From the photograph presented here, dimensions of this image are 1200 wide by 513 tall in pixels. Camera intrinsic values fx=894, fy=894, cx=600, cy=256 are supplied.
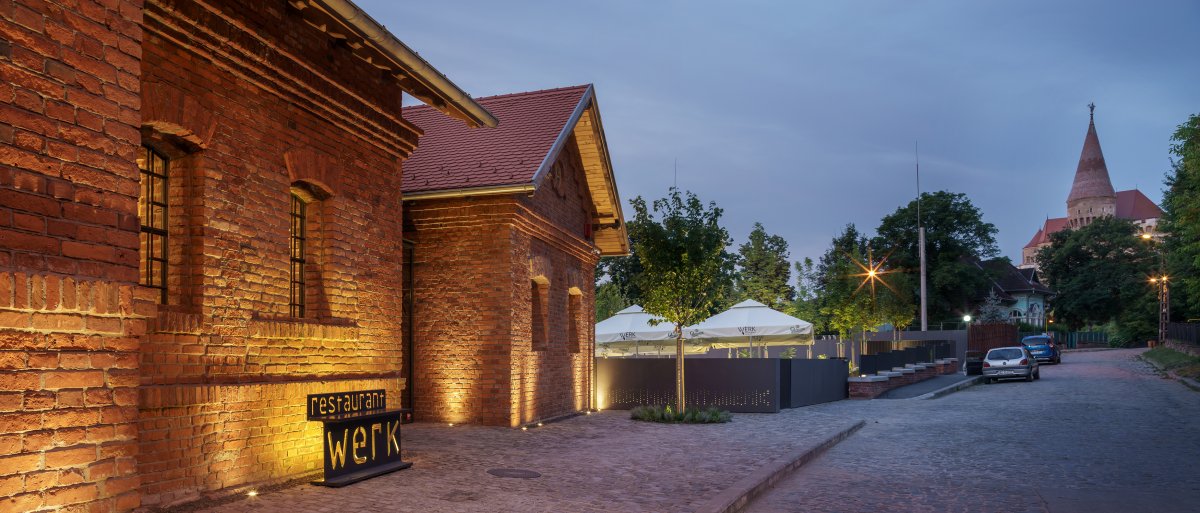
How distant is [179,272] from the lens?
7.82 m

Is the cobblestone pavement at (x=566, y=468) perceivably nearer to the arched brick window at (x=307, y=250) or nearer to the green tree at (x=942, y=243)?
the arched brick window at (x=307, y=250)

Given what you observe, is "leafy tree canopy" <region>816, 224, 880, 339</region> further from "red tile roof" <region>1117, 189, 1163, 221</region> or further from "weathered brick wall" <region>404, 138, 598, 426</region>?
"red tile roof" <region>1117, 189, 1163, 221</region>

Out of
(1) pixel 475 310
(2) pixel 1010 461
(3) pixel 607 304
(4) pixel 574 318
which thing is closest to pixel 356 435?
(1) pixel 475 310

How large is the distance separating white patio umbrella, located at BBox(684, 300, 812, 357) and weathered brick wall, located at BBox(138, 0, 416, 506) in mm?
16772

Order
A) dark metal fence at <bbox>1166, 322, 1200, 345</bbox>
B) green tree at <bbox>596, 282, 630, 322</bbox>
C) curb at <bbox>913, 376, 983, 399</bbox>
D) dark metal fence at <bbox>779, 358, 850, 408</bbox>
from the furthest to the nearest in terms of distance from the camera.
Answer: green tree at <bbox>596, 282, 630, 322</bbox> → dark metal fence at <bbox>1166, 322, 1200, 345</bbox> → curb at <bbox>913, 376, 983, 399</bbox> → dark metal fence at <bbox>779, 358, 850, 408</bbox>

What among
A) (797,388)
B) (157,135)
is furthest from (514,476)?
(797,388)

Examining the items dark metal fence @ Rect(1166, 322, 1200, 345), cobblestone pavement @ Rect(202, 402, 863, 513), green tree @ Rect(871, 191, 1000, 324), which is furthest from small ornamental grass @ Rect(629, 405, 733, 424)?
green tree @ Rect(871, 191, 1000, 324)

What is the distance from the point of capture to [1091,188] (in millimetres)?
133125

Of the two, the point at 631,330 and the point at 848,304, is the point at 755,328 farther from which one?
the point at 848,304

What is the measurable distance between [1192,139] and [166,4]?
2991 cm

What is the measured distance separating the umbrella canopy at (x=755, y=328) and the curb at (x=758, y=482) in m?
11.8

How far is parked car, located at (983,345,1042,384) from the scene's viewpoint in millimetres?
32406

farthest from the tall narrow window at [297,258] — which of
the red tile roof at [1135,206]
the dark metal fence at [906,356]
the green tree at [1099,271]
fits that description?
the red tile roof at [1135,206]

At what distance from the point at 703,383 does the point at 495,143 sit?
838 centimetres
